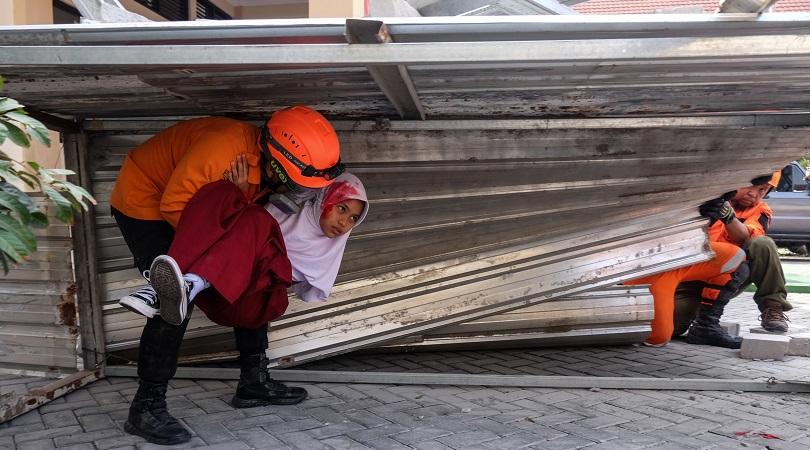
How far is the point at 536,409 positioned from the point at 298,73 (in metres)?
1.97

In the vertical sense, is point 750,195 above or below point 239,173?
below

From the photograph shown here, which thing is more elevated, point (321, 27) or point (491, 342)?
point (321, 27)

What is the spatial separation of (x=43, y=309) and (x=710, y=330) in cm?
435

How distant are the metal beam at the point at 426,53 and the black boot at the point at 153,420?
1.39m

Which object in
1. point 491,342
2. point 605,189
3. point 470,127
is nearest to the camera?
point 470,127

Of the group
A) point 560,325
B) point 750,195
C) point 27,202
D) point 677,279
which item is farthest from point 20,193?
point 750,195

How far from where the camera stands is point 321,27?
92.7 inches

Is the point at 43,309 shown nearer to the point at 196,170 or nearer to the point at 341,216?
the point at 196,170

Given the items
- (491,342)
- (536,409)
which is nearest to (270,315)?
(536,409)

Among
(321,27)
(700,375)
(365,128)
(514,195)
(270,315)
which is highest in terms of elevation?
(321,27)

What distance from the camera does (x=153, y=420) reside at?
9.63 ft

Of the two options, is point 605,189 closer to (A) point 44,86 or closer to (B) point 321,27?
(B) point 321,27

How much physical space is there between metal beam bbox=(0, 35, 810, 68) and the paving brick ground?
1574 millimetres

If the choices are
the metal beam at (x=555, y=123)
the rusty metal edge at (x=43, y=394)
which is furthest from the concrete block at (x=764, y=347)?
the rusty metal edge at (x=43, y=394)
